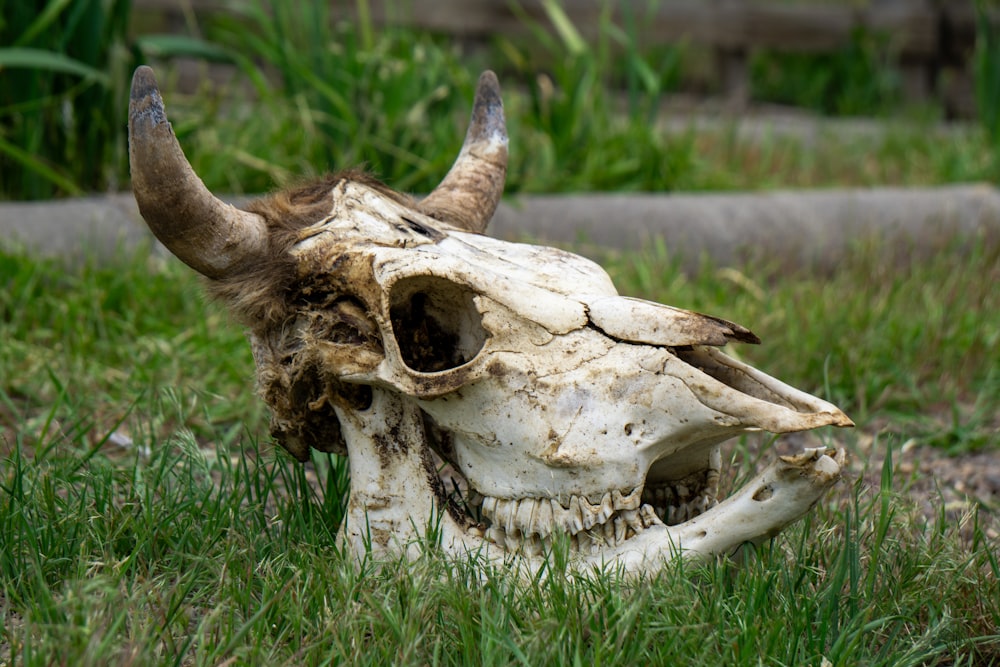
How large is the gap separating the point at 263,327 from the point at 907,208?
435cm

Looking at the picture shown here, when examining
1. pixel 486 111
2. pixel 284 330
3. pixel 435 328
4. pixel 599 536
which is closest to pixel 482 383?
pixel 435 328

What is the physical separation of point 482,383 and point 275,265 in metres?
0.50

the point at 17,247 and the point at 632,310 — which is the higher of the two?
the point at 632,310

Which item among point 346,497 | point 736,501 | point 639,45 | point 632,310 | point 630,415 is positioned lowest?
point 639,45

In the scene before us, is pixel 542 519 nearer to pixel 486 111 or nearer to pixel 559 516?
pixel 559 516

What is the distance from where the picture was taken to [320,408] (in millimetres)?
2279

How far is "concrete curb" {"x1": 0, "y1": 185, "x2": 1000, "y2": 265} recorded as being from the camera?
4.68m

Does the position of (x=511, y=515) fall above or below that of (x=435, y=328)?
below

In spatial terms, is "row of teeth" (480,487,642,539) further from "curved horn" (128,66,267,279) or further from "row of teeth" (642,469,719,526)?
"curved horn" (128,66,267,279)

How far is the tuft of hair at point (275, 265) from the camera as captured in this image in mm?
2271

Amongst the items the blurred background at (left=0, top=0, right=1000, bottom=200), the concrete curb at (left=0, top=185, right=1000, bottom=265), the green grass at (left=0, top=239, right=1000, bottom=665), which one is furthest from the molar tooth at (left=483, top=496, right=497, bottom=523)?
the concrete curb at (left=0, top=185, right=1000, bottom=265)

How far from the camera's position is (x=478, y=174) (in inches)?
106

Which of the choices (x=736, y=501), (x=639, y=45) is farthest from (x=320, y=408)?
(x=639, y=45)

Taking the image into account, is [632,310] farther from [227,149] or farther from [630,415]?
[227,149]
